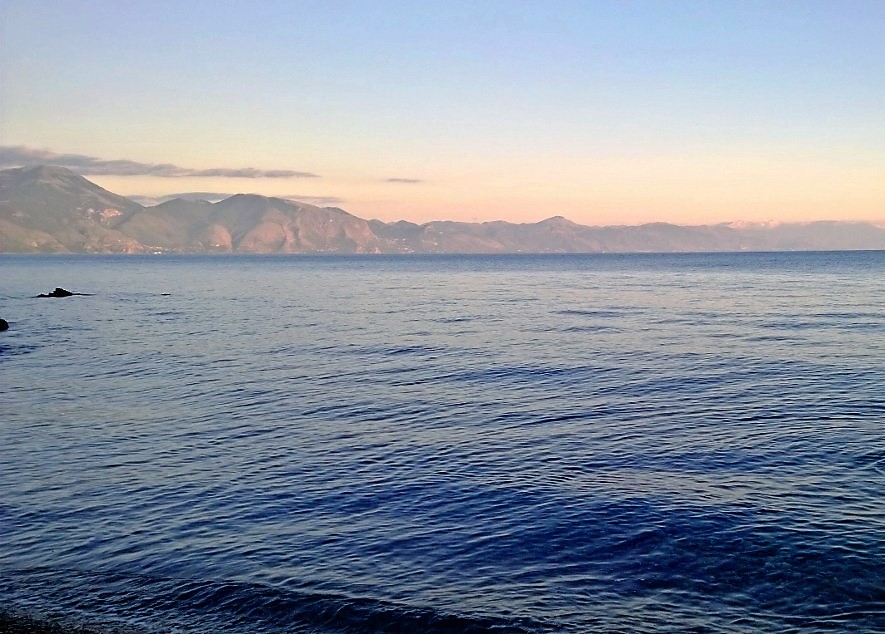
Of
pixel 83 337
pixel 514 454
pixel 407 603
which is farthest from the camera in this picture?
pixel 83 337

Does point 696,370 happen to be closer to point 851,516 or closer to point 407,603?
point 851,516

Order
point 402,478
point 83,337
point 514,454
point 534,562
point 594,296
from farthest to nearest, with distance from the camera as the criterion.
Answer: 1. point 594,296
2. point 83,337
3. point 514,454
4. point 402,478
5. point 534,562

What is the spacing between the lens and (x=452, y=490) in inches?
904

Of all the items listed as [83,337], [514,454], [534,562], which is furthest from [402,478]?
[83,337]

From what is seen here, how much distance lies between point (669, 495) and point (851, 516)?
15.1 ft

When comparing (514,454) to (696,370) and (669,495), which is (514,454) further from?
(696,370)

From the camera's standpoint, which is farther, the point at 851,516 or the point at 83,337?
the point at 83,337

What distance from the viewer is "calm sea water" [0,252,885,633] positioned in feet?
51.2

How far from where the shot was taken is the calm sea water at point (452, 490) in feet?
51.2

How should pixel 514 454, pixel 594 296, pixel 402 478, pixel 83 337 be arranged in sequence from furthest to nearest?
pixel 594 296, pixel 83 337, pixel 514 454, pixel 402 478

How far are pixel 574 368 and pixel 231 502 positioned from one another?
2766 centimetres

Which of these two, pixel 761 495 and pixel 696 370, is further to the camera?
pixel 696 370

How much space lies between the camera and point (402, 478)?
24172 millimetres

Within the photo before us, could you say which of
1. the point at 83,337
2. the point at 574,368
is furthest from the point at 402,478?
the point at 83,337
